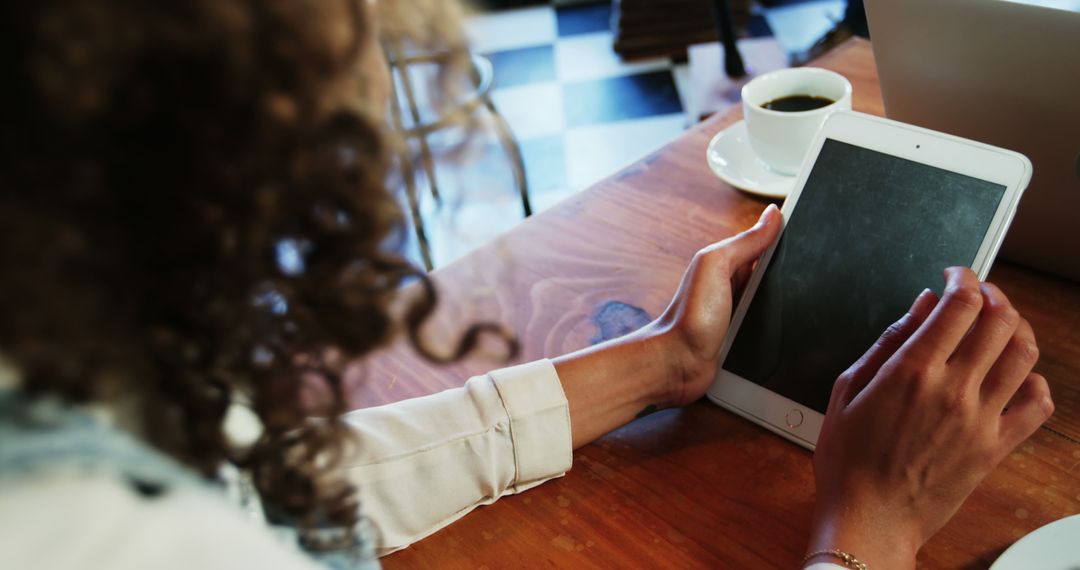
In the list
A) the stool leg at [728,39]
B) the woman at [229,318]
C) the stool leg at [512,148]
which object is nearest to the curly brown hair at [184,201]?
the woman at [229,318]

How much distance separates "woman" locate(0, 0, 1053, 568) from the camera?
0.31 m

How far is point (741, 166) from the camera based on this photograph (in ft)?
3.07

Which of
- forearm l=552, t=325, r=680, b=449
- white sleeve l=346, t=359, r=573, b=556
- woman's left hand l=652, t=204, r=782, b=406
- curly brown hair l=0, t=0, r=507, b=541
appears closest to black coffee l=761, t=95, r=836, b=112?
woman's left hand l=652, t=204, r=782, b=406

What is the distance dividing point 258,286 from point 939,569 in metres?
0.46

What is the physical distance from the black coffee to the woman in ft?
1.20

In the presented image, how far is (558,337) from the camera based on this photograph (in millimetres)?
775

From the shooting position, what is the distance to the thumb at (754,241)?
2.32 feet

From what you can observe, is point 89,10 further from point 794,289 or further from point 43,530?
point 794,289

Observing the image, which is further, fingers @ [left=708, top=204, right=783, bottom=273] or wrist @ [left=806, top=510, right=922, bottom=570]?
fingers @ [left=708, top=204, right=783, bottom=273]

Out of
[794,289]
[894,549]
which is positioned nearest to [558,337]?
[794,289]

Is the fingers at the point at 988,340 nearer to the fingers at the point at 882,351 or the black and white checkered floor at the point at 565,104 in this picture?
the fingers at the point at 882,351

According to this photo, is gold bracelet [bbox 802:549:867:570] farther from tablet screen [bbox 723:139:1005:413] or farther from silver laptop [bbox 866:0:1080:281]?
silver laptop [bbox 866:0:1080:281]

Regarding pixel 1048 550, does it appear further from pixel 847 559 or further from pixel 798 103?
pixel 798 103

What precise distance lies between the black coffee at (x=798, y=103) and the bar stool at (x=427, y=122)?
33cm
